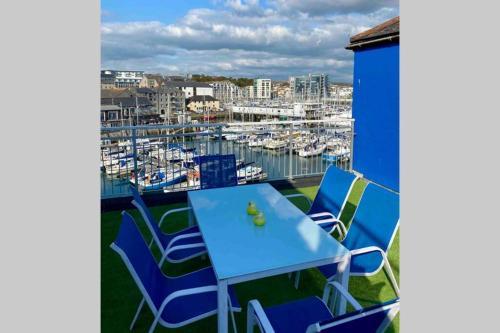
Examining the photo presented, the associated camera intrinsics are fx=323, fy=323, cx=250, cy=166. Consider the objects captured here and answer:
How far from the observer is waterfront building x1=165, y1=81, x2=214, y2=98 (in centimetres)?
5729

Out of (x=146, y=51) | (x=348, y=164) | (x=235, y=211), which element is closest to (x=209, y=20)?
(x=146, y=51)

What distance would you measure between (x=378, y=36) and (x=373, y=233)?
4637 millimetres

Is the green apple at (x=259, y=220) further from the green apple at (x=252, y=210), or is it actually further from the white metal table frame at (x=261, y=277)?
the white metal table frame at (x=261, y=277)

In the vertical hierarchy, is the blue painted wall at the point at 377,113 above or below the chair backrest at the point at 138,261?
above

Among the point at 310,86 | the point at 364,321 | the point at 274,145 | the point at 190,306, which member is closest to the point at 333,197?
the point at 190,306

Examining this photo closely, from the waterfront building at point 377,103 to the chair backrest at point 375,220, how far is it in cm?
342

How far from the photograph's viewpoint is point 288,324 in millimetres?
2033

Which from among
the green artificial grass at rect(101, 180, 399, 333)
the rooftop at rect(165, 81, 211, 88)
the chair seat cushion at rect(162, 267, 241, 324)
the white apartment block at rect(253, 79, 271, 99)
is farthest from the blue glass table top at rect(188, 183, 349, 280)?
the white apartment block at rect(253, 79, 271, 99)

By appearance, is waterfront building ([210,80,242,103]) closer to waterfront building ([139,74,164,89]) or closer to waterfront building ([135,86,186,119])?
waterfront building ([135,86,186,119])

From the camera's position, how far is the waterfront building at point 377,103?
5.93 metres

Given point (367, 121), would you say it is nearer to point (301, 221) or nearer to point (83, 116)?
point (301, 221)

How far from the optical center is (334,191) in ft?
12.0

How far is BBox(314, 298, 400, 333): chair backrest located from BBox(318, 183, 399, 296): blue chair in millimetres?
1127

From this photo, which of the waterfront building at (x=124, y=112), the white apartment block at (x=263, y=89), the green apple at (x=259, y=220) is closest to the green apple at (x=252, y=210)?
the green apple at (x=259, y=220)
